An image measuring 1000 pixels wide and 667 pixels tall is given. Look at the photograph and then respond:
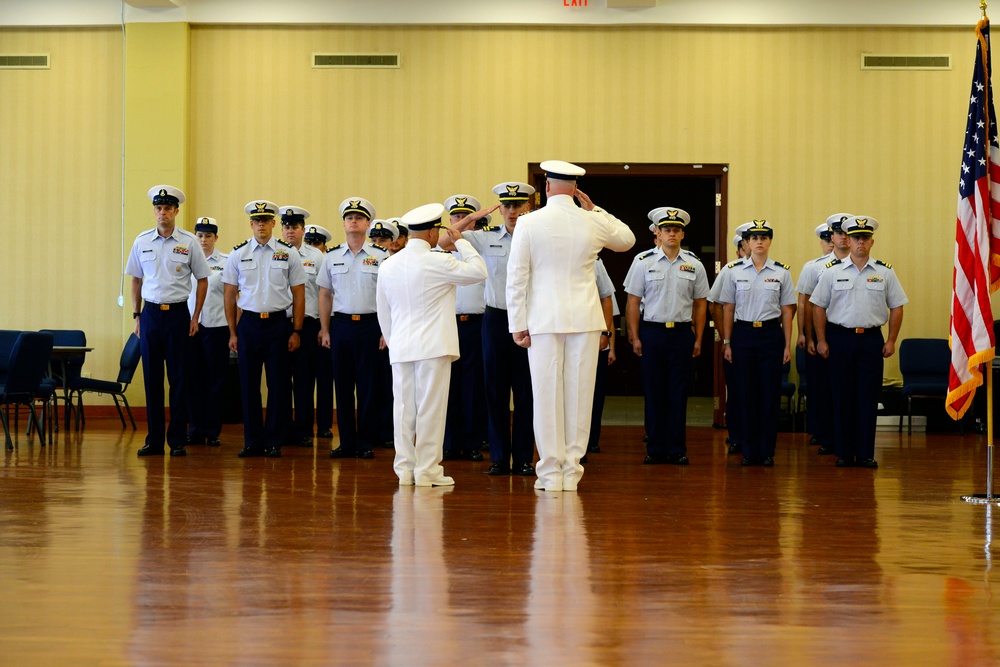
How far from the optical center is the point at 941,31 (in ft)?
36.1

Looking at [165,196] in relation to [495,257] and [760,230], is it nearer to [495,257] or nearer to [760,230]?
[495,257]

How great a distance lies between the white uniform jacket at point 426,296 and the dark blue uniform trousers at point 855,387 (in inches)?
105

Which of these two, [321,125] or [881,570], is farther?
[321,125]

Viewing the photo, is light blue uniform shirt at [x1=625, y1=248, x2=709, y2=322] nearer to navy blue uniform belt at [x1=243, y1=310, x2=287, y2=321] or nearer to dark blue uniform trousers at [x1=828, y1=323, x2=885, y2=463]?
dark blue uniform trousers at [x1=828, y1=323, x2=885, y2=463]

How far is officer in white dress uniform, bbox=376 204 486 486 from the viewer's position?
5.95 m

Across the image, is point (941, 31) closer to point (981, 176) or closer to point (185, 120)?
point (981, 176)

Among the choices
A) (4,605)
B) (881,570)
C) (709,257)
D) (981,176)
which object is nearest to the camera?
(4,605)

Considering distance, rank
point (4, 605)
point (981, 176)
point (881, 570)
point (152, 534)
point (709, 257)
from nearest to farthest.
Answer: point (4, 605) → point (881, 570) → point (152, 534) → point (981, 176) → point (709, 257)

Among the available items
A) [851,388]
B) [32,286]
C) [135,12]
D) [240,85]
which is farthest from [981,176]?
[32,286]

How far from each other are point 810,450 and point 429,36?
5509 mm

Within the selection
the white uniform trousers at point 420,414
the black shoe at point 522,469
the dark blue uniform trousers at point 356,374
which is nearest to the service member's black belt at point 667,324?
the black shoe at point 522,469

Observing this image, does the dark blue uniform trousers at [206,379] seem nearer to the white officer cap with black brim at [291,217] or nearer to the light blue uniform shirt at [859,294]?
the white officer cap with black brim at [291,217]

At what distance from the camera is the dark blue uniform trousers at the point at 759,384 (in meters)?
7.43

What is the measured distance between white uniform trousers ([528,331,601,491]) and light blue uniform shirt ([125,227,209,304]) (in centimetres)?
286
